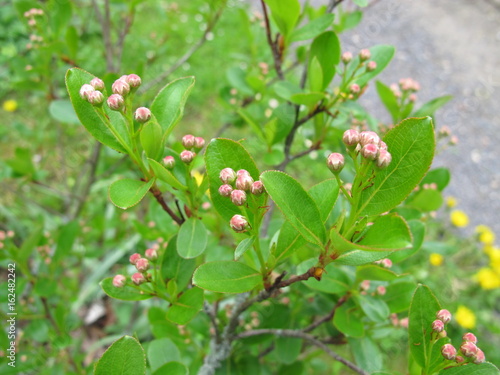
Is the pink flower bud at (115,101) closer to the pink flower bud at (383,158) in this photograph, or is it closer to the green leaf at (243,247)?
the green leaf at (243,247)

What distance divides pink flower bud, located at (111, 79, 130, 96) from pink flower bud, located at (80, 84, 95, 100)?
0.03 m

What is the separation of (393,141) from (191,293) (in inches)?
17.8

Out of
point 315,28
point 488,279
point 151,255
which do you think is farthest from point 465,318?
point 151,255

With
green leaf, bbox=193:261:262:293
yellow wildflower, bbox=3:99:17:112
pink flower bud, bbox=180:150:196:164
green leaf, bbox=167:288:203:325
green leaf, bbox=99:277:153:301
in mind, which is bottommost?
yellow wildflower, bbox=3:99:17:112

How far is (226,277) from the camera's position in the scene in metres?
0.69

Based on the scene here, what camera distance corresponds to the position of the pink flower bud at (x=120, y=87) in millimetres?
681

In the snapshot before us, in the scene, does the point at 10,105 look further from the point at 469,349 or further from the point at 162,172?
the point at 469,349

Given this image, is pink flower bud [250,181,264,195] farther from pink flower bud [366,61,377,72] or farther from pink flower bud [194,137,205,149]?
pink flower bud [366,61,377,72]

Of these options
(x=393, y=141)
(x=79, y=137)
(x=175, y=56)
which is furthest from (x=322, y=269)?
(x=175, y=56)

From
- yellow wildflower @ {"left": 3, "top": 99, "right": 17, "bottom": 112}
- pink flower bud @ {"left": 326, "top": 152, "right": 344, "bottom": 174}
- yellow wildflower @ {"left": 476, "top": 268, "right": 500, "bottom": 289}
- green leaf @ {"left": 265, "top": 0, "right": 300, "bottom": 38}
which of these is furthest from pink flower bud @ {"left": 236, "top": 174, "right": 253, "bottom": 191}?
yellow wildflower @ {"left": 3, "top": 99, "right": 17, "bottom": 112}

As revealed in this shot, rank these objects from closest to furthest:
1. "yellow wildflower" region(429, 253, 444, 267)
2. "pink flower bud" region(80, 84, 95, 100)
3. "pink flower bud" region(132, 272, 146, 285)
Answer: "pink flower bud" region(80, 84, 95, 100) < "pink flower bud" region(132, 272, 146, 285) < "yellow wildflower" region(429, 253, 444, 267)

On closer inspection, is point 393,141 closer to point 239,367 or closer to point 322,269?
point 322,269

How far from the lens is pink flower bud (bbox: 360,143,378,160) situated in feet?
1.81

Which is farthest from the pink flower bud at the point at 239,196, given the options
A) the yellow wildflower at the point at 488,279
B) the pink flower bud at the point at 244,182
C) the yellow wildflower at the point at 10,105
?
the yellow wildflower at the point at 10,105
